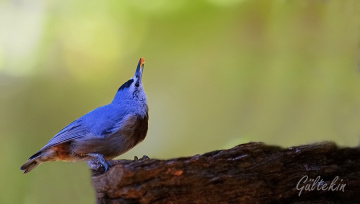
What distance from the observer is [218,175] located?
4.48ft

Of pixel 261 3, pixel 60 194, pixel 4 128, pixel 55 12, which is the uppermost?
pixel 55 12

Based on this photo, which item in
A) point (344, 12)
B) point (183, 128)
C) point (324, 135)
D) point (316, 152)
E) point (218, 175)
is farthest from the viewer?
point (183, 128)

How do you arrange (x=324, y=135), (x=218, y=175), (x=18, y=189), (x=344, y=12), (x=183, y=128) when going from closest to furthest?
(x=218, y=175), (x=324, y=135), (x=344, y=12), (x=18, y=189), (x=183, y=128)

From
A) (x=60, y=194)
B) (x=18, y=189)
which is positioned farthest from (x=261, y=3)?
(x=18, y=189)

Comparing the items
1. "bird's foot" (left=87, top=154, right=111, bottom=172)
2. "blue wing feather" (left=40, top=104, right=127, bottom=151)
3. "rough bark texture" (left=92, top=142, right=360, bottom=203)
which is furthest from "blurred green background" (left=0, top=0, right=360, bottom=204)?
"rough bark texture" (left=92, top=142, right=360, bottom=203)

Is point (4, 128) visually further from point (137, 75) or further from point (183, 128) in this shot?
point (183, 128)

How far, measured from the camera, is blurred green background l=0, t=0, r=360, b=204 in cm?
227

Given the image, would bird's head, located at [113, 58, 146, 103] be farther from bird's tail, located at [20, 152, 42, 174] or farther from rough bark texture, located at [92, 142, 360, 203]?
rough bark texture, located at [92, 142, 360, 203]

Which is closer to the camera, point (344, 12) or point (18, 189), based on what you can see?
point (344, 12)

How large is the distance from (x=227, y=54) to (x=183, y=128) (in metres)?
0.51

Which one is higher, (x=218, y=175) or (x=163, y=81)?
(x=163, y=81)

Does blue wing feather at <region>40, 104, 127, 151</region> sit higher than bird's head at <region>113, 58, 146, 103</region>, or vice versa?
bird's head at <region>113, 58, 146, 103</region>
